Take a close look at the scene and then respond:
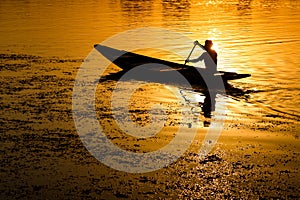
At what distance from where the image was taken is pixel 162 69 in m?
15.6

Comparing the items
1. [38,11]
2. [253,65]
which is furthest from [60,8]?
[253,65]

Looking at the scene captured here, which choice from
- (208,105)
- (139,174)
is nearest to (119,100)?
(208,105)

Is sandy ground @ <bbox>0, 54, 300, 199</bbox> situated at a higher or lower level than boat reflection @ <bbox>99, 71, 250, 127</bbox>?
higher

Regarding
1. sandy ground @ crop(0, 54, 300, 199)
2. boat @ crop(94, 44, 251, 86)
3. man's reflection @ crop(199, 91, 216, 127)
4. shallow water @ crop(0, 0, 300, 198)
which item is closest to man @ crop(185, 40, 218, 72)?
boat @ crop(94, 44, 251, 86)

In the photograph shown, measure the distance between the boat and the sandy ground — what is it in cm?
271

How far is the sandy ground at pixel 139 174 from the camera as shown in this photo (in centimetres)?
734

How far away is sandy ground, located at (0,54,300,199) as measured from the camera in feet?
24.1

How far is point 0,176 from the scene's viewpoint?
7.80 m

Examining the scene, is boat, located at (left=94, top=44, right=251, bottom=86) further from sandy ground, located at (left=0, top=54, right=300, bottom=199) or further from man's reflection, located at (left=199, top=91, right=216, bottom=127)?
sandy ground, located at (left=0, top=54, right=300, bottom=199)

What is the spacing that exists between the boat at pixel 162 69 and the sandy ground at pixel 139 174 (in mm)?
2705

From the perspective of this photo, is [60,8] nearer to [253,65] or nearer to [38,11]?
[38,11]

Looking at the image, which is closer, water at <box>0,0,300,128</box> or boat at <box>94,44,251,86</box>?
boat at <box>94,44,251,86</box>

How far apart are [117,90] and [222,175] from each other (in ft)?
21.6

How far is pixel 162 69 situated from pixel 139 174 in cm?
794
